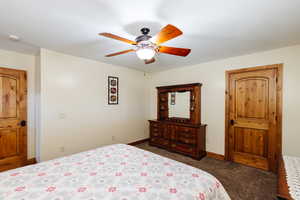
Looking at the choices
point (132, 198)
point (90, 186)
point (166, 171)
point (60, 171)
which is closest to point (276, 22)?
point (166, 171)

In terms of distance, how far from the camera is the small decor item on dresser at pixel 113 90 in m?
3.71

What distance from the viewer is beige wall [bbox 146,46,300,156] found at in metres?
2.48

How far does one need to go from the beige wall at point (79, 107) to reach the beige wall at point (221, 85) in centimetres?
105

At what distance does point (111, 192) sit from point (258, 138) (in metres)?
3.01

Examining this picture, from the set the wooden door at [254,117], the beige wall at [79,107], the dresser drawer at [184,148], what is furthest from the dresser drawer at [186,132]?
the beige wall at [79,107]

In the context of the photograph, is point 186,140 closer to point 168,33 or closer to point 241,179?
point 241,179

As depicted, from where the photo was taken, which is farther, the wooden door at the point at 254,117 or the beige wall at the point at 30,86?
the beige wall at the point at 30,86

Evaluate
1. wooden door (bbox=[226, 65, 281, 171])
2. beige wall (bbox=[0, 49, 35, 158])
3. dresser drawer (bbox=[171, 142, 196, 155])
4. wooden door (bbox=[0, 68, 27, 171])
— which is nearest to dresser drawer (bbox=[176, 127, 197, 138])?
dresser drawer (bbox=[171, 142, 196, 155])

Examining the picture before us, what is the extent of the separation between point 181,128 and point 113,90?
6.64 ft

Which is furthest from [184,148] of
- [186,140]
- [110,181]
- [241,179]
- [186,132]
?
[110,181]

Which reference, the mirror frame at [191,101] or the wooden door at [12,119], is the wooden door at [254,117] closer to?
the mirror frame at [191,101]

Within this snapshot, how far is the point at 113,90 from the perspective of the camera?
3.80 m

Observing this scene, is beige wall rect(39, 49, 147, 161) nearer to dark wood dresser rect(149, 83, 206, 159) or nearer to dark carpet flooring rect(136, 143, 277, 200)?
dark wood dresser rect(149, 83, 206, 159)

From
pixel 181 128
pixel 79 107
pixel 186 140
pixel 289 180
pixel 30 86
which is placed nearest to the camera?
pixel 289 180
